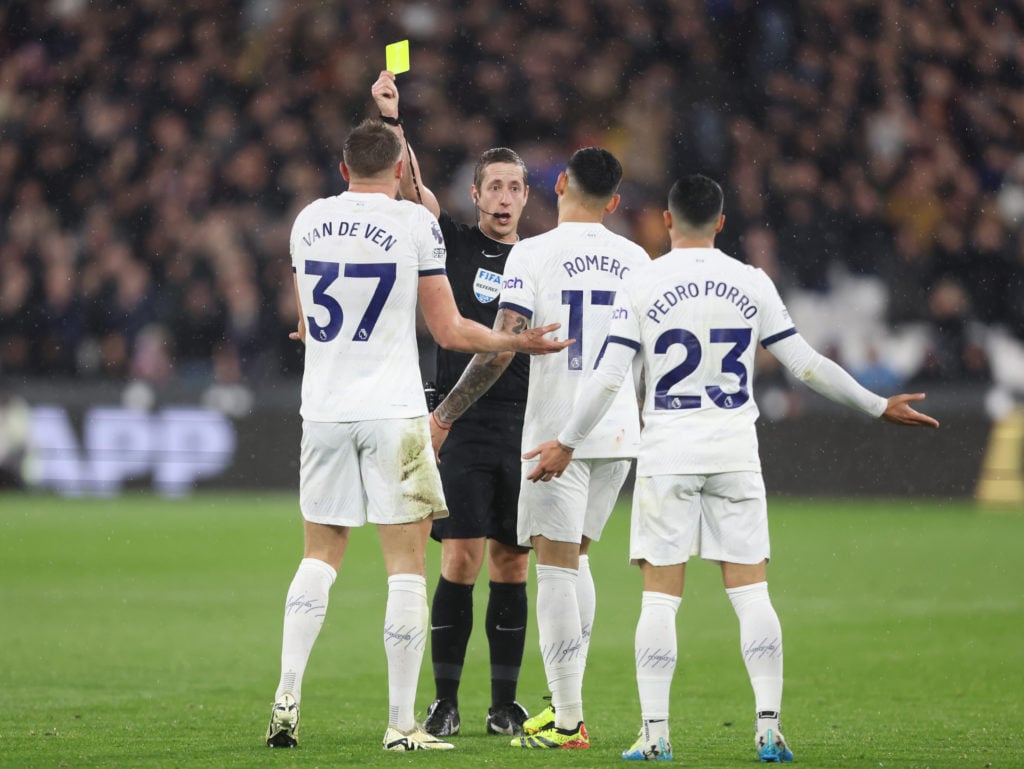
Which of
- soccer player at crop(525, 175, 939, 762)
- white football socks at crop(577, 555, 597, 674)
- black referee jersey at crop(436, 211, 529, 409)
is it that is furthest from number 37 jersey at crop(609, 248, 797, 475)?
black referee jersey at crop(436, 211, 529, 409)

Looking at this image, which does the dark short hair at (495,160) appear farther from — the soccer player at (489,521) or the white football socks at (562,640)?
the white football socks at (562,640)

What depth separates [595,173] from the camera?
5828 millimetres

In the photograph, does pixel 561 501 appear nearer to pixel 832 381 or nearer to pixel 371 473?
pixel 371 473

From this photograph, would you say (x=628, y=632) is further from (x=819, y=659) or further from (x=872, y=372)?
(x=872, y=372)

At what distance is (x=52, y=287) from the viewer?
1925 cm

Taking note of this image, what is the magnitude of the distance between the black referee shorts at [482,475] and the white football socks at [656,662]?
1.12 meters

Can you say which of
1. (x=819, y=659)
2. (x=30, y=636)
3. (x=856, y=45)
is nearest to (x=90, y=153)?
(x=856, y=45)

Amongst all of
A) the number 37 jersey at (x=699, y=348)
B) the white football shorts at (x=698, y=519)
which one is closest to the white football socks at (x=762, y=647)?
the white football shorts at (x=698, y=519)

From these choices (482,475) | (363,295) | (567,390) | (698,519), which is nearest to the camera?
(698,519)

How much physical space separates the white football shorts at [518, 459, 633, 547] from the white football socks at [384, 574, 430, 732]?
22.6 inches

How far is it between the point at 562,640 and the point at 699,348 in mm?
1282

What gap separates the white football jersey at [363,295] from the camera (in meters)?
5.42

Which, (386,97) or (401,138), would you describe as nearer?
(401,138)

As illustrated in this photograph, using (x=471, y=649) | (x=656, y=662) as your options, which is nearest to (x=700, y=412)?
(x=656, y=662)
